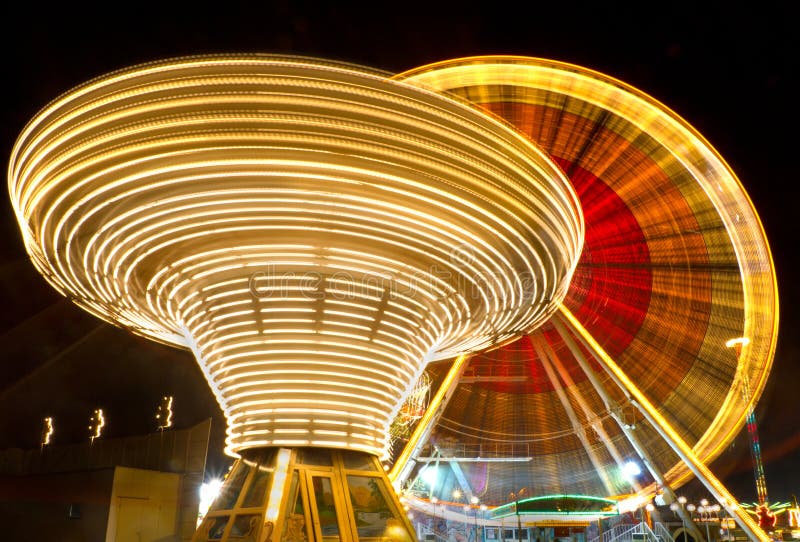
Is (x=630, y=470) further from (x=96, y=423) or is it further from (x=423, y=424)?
(x=96, y=423)

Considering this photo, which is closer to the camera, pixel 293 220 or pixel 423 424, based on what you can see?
pixel 293 220

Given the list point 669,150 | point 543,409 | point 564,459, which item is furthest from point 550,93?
point 564,459

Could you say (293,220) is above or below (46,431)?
above

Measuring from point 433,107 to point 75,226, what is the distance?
482cm

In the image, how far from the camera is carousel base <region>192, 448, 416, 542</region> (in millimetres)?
8062

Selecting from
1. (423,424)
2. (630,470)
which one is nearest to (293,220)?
(423,424)

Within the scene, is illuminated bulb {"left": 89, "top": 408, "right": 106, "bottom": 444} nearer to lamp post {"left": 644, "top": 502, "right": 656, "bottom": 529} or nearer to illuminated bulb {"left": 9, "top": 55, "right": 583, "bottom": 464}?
illuminated bulb {"left": 9, "top": 55, "right": 583, "bottom": 464}

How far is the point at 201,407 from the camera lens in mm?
31750

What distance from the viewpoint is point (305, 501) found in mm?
8281

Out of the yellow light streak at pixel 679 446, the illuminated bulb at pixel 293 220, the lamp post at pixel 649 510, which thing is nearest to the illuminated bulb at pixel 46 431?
the illuminated bulb at pixel 293 220

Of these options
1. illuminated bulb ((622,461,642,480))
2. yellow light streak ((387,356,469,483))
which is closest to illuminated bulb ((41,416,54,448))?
yellow light streak ((387,356,469,483))

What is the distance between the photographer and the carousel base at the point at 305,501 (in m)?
8.06

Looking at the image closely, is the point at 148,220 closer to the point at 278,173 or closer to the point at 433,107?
the point at 278,173

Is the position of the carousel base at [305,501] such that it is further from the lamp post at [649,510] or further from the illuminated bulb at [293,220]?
the lamp post at [649,510]
